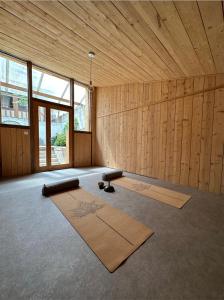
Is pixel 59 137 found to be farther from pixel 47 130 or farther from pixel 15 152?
pixel 15 152

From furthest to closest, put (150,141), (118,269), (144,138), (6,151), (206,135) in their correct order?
(144,138), (150,141), (6,151), (206,135), (118,269)

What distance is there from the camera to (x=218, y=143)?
9.70ft

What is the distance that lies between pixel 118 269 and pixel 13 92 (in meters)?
4.34

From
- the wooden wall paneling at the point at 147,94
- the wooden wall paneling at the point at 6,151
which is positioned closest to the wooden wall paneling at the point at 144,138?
the wooden wall paneling at the point at 147,94

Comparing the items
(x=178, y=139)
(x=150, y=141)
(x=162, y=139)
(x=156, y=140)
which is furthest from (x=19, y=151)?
(x=178, y=139)

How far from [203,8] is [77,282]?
2.77m

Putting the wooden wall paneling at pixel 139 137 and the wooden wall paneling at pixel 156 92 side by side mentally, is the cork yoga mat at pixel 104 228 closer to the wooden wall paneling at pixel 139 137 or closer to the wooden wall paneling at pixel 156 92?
A: the wooden wall paneling at pixel 139 137

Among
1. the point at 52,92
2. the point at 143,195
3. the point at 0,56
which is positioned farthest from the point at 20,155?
the point at 143,195

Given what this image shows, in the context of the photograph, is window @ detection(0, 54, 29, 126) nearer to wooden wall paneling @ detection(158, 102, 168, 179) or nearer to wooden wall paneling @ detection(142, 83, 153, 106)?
wooden wall paneling @ detection(142, 83, 153, 106)

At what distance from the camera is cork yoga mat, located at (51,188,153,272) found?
1370mm

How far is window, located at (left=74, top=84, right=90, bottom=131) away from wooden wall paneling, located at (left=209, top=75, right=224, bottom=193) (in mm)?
3974

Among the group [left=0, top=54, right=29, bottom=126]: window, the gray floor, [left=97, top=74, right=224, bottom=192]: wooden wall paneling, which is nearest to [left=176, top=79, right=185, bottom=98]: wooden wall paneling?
[left=97, top=74, right=224, bottom=192]: wooden wall paneling

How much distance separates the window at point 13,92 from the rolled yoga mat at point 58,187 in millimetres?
2227

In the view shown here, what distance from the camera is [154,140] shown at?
3.92 meters
